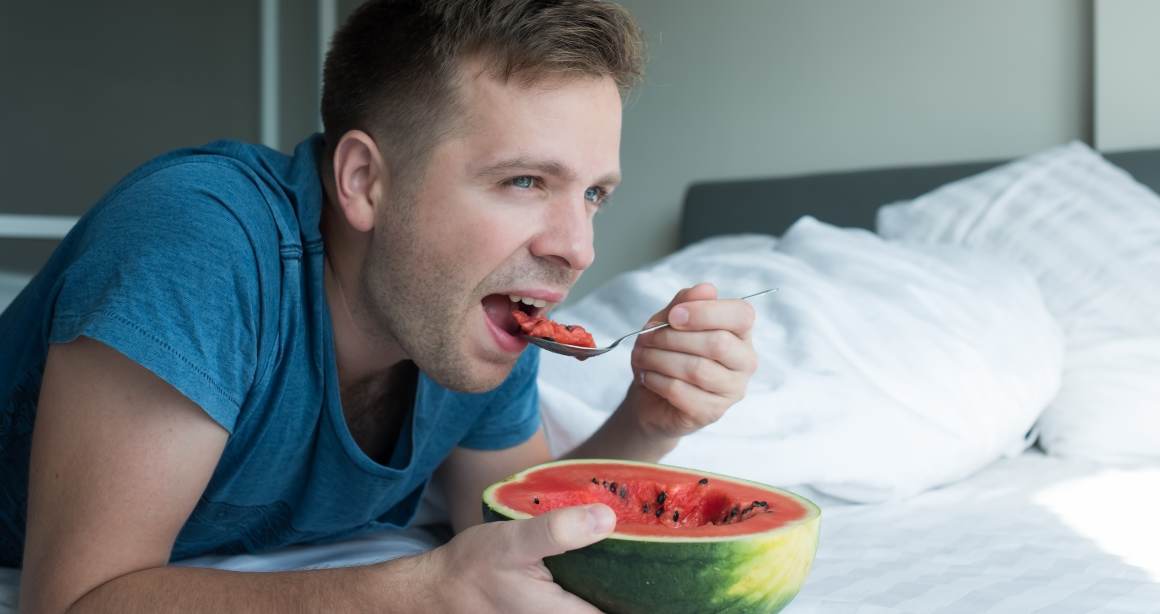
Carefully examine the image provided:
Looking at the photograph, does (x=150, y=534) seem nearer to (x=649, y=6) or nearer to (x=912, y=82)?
(x=912, y=82)

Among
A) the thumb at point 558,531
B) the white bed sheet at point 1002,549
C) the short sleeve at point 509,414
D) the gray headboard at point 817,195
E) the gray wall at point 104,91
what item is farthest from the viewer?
the gray wall at point 104,91

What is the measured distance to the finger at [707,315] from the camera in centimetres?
108

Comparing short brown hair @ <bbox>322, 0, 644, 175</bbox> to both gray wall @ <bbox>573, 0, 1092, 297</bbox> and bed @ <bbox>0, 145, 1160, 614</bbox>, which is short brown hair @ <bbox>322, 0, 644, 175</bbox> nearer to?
bed @ <bbox>0, 145, 1160, 614</bbox>

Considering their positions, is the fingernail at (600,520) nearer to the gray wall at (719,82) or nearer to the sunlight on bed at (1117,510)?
the sunlight on bed at (1117,510)

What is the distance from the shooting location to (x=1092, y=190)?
2035 mm

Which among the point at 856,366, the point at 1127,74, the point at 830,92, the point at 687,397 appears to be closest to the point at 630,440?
the point at 687,397

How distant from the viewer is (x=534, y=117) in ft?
3.45

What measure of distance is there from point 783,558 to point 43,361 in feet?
2.42

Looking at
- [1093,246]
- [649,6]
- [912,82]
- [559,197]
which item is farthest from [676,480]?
[649,6]

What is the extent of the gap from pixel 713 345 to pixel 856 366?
0.55m

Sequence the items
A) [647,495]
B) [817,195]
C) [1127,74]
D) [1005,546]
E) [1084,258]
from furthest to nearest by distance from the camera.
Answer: [817,195] < [1127,74] < [1084,258] < [1005,546] < [647,495]

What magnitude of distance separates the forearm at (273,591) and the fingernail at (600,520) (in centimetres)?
15

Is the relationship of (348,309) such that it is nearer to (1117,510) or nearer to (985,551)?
(985,551)

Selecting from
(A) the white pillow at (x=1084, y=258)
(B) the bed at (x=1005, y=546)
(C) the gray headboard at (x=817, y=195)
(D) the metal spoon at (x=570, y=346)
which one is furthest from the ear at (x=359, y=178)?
(C) the gray headboard at (x=817, y=195)
